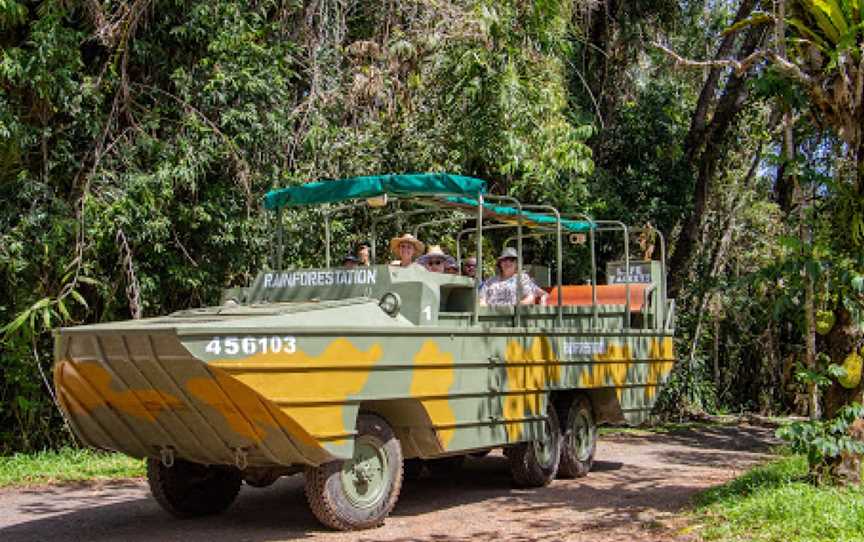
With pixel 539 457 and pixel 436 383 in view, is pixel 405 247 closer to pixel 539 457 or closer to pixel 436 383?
pixel 436 383

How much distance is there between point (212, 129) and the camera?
11.1m

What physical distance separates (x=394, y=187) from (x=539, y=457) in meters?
2.76

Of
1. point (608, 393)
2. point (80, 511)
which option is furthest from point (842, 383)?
point (80, 511)

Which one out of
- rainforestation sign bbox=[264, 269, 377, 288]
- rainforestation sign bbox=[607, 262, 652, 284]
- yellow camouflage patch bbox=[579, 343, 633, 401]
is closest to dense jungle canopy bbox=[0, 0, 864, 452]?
yellow camouflage patch bbox=[579, 343, 633, 401]

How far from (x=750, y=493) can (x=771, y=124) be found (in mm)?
9721

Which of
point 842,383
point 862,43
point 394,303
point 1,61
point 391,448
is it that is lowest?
point 391,448

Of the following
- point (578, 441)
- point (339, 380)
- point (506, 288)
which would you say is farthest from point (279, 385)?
point (578, 441)

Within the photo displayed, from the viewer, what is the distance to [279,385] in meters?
6.21

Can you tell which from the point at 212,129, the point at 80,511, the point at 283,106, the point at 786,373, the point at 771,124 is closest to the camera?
the point at 80,511

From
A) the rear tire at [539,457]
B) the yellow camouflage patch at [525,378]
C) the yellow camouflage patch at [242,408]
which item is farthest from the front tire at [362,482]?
the rear tire at [539,457]

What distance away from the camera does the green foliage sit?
22.4 feet

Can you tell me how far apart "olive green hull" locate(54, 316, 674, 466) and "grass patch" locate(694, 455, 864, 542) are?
5.74 ft

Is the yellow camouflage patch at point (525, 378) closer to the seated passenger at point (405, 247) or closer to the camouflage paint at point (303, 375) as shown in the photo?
the camouflage paint at point (303, 375)

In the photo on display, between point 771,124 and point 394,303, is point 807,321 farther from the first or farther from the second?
point 771,124
